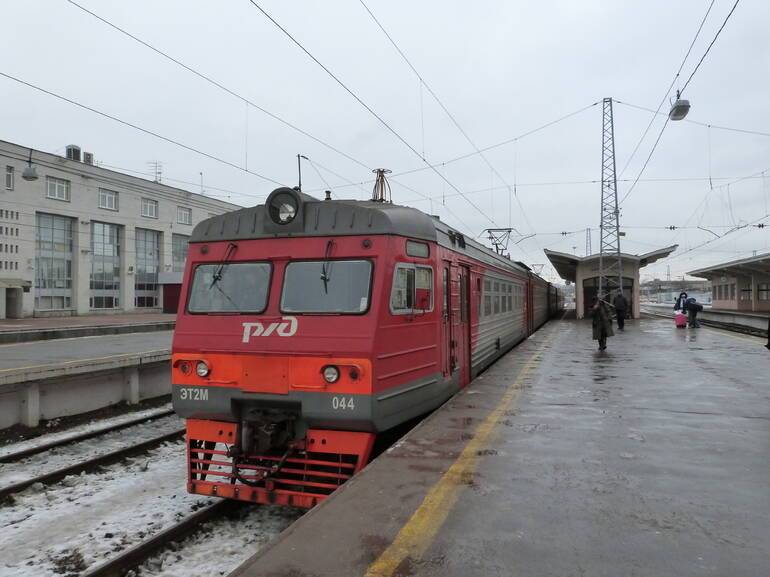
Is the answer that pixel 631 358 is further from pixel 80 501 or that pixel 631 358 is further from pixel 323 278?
pixel 80 501

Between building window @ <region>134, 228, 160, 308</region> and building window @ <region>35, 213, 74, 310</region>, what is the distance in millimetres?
5236

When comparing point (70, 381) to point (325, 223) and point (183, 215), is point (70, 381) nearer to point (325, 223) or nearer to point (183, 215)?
point (325, 223)

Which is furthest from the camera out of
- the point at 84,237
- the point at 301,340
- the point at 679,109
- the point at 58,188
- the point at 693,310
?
the point at 84,237

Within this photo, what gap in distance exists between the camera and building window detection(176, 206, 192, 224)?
1737 inches

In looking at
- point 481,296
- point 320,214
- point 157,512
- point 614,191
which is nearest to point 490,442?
point 320,214

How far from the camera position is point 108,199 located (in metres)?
38.1

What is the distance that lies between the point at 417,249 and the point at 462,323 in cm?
225

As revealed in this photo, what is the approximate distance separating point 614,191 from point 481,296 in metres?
23.3

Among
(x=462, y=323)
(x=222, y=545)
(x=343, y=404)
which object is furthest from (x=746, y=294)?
(x=222, y=545)

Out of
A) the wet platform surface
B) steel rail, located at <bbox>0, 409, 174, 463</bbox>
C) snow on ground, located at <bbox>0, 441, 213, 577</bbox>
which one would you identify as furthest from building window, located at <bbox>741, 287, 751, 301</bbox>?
snow on ground, located at <bbox>0, 441, 213, 577</bbox>

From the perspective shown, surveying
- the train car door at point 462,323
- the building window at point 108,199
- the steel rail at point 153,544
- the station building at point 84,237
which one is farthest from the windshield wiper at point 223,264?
the building window at point 108,199

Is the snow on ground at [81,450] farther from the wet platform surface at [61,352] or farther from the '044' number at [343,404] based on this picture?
the '044' number at [343,404]

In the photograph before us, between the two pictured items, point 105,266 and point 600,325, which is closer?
point 600,325

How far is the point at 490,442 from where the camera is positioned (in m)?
5.61
